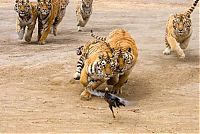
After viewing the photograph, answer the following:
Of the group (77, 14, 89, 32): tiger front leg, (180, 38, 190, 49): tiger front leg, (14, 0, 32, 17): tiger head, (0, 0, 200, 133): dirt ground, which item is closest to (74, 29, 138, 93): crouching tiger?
(0, 0, 200, 133): dirt ground

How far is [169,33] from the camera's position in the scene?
32.8 ft

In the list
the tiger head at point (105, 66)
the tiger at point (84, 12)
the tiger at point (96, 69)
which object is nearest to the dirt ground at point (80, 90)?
the tiger at point (96, 69)

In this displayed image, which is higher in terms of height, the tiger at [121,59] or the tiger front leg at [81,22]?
the tiger at [121,59]

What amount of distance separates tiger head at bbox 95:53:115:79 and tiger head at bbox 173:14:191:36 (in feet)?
10.3

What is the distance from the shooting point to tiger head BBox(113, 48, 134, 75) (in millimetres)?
6988

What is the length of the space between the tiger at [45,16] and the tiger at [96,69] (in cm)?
405

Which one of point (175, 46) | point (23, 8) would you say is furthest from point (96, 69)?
point (23, 8)

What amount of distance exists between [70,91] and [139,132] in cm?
180

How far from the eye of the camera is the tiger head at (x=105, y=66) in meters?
6.86

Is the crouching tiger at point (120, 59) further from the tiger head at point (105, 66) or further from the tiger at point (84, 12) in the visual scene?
the tiger at point (84, 12)

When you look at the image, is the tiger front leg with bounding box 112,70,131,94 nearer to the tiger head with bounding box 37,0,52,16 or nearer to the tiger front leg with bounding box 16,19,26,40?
the tiger head with bounding box 37,0,52,16

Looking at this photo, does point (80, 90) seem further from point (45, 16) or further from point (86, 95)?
point (45, 16)

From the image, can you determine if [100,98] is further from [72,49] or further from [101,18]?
[101,18]

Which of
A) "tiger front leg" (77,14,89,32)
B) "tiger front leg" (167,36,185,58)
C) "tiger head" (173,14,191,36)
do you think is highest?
"tiger head" (173,14,191,36)
